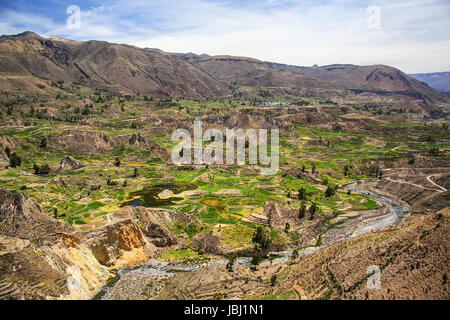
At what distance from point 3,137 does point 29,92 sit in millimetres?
78773

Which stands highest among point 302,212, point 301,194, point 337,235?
point 301,194

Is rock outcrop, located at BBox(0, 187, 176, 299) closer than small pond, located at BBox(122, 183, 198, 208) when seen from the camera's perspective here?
Yes

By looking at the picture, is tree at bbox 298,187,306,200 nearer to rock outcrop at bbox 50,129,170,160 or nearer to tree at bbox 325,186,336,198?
tree at bbox 325,186,336,198

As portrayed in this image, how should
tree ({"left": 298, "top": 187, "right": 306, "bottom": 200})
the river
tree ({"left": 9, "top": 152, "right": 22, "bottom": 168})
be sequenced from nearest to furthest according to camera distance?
the river → tree ({"left": 298, "top": 187, "right": 306, "bottom": 200}) → tree ({"left": 9, "top": 152, "right": 22, "bottom": 168})

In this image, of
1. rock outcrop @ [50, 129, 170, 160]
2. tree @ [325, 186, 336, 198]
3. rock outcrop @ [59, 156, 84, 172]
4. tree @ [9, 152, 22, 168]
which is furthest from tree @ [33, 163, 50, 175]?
tree @ [325, 186, 336, 198]

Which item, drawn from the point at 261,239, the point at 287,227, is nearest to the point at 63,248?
the point at 261,239

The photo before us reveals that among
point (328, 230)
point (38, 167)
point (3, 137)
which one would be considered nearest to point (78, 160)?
point (38, 167)

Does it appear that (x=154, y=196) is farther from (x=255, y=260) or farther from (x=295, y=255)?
(x=295, y=255)

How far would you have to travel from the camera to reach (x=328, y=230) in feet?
222

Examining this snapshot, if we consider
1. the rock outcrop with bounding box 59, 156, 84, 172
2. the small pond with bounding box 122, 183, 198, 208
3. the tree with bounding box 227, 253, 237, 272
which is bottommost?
the tree with bounding box 227, 253, 237, 272

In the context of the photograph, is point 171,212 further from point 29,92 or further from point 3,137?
point 29,92

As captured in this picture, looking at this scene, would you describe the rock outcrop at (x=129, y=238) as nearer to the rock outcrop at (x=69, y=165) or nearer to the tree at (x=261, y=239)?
the tree at (x=261, y=239)

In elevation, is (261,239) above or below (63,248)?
below
